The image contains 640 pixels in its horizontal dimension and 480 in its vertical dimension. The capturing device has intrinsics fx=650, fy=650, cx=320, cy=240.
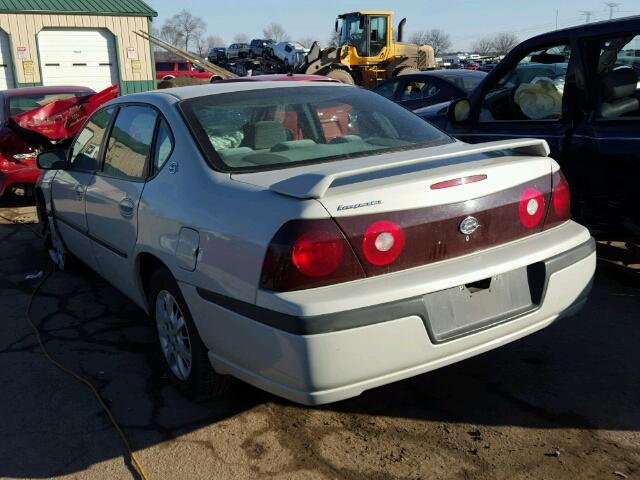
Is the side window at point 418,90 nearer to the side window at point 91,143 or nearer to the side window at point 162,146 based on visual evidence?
the side window at point 91,143

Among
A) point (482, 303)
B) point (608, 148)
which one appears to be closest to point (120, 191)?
point (482, 303)

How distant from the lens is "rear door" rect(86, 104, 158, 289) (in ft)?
11.7

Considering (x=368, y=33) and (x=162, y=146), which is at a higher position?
(x=368, y=33)

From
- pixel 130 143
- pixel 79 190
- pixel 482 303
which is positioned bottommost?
pixel 482 303

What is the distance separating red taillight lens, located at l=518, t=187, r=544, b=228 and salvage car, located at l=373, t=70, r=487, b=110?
6.06 m

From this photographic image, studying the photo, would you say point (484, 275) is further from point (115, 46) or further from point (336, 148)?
point (115, 46)

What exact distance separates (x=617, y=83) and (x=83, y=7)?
20.3 metres

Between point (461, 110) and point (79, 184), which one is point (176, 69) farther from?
point (79, 184)

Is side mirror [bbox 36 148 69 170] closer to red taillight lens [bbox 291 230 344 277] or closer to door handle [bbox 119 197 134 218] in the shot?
door handle [bbox 119 197 134 218]

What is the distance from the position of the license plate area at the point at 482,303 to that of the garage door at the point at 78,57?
833 inches

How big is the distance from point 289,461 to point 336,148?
5.16ft

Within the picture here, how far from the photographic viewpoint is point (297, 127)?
142 inches

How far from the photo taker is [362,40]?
21922mm

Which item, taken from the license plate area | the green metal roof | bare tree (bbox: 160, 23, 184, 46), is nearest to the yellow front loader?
the green metal roof
